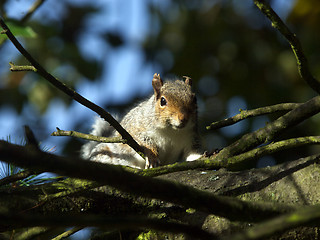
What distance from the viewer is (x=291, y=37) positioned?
1.73m

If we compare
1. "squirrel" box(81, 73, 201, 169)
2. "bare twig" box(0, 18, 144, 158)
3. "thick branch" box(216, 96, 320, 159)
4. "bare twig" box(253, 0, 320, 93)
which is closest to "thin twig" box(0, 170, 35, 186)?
"bare twig" box(0, 18, 144, 158)

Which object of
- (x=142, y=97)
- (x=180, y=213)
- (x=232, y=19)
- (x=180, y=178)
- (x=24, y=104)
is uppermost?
(x=232, y=19)

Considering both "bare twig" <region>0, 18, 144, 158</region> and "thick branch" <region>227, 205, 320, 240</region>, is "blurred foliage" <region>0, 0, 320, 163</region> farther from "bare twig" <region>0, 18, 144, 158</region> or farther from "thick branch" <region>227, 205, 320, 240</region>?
"thick branch" <region>227, 205, 320, 240</region>


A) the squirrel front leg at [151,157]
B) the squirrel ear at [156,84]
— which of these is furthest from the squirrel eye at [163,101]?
the squirrel front leg at [151,157]

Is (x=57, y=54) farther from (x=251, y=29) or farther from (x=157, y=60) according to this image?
(x=251, y=29)

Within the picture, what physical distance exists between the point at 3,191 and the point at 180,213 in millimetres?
875

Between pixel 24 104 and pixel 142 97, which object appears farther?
pixel 24 104

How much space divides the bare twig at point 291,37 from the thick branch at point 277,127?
123mm

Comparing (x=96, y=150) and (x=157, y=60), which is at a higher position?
(x=157, y=60)

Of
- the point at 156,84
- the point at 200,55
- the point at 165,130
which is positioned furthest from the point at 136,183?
the point at 200,55

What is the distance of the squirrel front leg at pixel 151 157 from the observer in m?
3.20

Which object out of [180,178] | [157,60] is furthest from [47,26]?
[180,178]

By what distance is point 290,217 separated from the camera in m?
0.96

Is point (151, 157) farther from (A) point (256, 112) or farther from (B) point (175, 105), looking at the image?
(A) point (256, 112)
